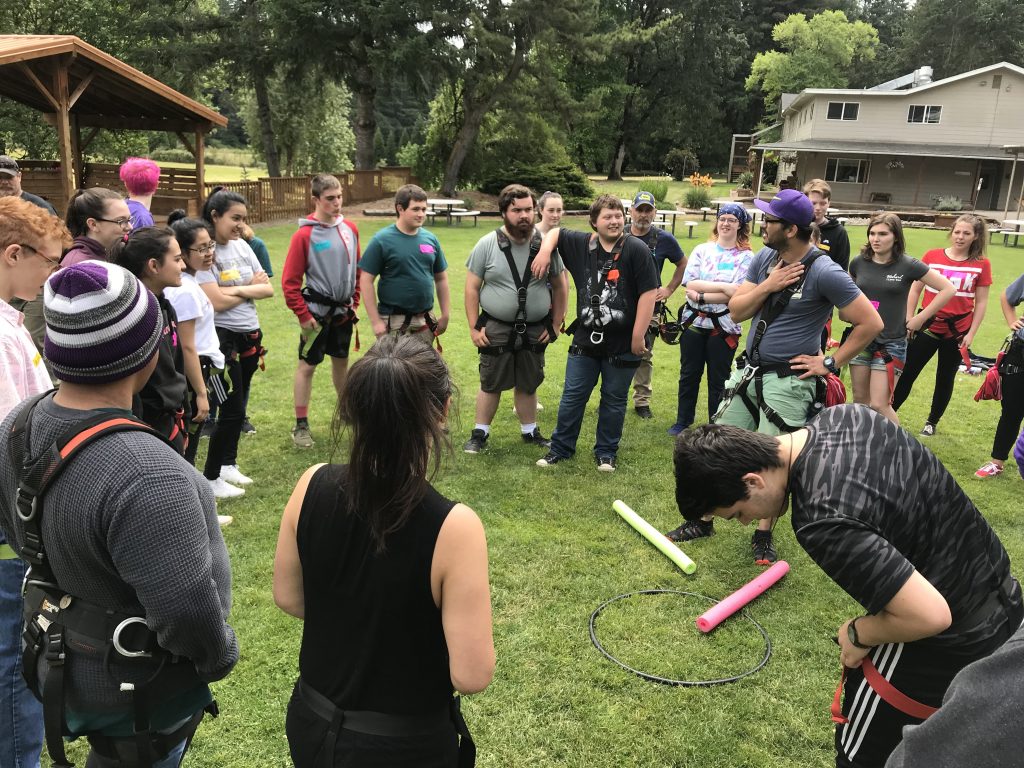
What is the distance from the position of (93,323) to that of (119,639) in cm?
80

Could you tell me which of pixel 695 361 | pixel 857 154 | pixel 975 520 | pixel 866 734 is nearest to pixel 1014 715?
pixel 975 520

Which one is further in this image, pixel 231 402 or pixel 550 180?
pixel 550 180

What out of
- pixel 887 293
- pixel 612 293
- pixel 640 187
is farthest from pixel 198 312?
pixel 640 187

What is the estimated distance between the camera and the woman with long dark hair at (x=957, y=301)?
21.5ft

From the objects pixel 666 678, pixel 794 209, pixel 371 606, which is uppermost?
pixel 794 209

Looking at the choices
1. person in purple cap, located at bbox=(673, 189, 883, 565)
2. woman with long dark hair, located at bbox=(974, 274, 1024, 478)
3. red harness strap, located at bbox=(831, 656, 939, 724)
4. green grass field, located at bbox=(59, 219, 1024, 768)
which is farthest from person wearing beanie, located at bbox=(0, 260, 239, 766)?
woman with long dark hair, located at bbox=(974, 274, 1024, 478)

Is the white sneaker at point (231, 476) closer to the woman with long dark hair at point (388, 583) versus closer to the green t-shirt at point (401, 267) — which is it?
the green t-shirt at point (401, 267)

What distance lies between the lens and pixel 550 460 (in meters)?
6.12

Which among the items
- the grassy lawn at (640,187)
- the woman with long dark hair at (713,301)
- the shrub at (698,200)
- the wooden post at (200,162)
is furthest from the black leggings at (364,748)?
the grassy lawn at (640,187)

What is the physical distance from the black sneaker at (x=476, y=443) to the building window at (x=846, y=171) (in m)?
40.5

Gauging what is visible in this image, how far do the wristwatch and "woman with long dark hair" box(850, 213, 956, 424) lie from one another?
3.92 meters

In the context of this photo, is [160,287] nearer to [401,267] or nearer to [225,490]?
[225,490]

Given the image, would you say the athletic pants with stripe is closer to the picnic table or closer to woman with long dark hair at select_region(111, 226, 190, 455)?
woman with long dark hair at select_region(111, 226, 190, 455)

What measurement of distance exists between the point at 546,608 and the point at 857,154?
4196 cm
